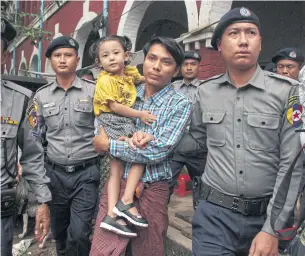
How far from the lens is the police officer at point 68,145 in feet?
12.1

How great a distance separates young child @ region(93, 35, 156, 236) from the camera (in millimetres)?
2504

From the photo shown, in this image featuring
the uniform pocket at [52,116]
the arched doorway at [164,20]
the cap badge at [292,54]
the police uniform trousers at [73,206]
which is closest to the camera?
the police uniform trousers at [73,206]

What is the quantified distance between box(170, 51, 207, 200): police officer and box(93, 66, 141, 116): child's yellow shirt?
45 cm

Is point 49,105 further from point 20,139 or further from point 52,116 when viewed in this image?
point 20,139

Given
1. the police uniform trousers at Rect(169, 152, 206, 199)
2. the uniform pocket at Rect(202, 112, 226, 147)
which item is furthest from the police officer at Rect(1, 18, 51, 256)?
the police uniform trousers at Rect(169, 152, 206, 199)

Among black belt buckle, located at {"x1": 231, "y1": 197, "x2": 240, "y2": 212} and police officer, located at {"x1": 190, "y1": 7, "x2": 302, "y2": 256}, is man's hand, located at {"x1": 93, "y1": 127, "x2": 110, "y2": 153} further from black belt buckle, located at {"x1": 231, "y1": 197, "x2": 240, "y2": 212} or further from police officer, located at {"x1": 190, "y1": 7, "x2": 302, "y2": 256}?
black belt buckle, located at {"x1": 231, "y1": 197, "x2": 240, "y2": 212}

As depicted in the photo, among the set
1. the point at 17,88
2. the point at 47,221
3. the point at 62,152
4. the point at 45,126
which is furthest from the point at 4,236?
the point at 45,126

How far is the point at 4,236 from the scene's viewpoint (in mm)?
2500

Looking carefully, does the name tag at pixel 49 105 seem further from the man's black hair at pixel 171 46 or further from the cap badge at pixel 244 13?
the cap badge at pixel 244 13

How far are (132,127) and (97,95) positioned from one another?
40 cm

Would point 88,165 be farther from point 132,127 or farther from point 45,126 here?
point 132,127

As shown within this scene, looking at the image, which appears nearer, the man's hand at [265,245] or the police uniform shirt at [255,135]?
the man's hand at [265,245]

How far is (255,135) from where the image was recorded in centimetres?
230

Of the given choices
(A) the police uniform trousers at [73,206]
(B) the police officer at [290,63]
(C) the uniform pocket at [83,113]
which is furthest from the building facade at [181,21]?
(A) the police uniform trousers at [73,206]
